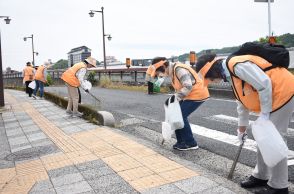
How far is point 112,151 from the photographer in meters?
5.93

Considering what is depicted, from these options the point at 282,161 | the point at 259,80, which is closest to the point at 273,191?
the point at 282,161

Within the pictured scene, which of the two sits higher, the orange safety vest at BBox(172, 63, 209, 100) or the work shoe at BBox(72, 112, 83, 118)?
the orange safety vest at BBox(172, 63, 209, 100)

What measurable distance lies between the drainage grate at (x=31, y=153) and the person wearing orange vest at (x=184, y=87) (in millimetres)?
2279

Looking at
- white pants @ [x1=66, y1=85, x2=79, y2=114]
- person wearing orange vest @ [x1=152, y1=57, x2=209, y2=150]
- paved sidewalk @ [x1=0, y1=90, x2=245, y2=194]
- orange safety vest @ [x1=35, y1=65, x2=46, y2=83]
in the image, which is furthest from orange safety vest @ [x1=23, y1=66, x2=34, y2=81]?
person wearing orange vest @ [x1=152, y1=57, x2=209, y2=150]

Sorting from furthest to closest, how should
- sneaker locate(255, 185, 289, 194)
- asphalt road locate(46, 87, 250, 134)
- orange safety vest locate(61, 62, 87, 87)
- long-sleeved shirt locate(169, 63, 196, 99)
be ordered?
1. orange safety vest locate(61, 62, 87, 87)
2. asphalt road locate(46, 87, 250, 134)
3. long-sleeved shirt locate(169, 63, 196, 99)
4. sneaker locate(255, 185, 289, 194)

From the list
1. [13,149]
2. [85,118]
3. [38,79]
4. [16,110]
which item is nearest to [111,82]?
[38,79]

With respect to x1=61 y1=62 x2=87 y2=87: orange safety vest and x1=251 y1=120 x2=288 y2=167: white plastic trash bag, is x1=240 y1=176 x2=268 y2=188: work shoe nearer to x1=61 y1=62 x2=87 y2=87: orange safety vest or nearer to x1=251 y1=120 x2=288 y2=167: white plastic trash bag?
x1=251 y1=120 x2=288 y2=167: white plastic trash bag

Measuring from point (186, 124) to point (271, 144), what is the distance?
254 cm

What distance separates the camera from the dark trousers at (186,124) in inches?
233

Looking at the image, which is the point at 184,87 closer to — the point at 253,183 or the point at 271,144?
the point at 253,183

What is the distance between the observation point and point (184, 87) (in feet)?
18.5

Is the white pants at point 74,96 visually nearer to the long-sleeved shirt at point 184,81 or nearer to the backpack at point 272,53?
the long-sleeved shirt at point 184,81

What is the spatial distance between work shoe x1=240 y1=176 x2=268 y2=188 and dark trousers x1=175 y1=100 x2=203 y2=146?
1928 mm

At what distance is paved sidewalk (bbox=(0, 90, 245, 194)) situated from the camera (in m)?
4.32
